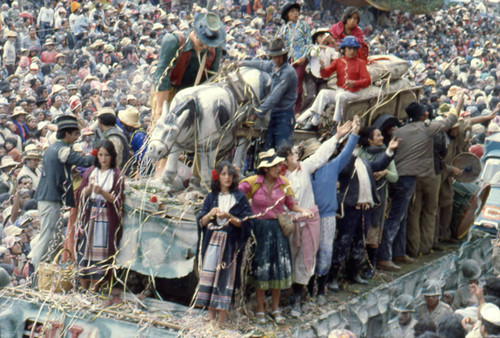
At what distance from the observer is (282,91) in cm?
1089

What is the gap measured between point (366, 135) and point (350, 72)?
3.07 ft

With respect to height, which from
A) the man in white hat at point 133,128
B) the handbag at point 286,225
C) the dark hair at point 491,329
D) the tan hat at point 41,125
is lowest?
the tan hat at point 41,125

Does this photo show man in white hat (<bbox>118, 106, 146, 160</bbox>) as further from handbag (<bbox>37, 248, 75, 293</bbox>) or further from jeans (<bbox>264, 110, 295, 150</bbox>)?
handbag (<bbox>37, 248, 75, 293</bbox>)

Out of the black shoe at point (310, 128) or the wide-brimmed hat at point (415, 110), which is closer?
the black shoe at point (310, 128)

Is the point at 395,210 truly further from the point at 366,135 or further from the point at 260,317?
the point at 260,317

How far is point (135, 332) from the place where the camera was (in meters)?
9.52

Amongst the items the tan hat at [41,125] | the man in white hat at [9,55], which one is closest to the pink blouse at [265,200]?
the tan hat at [41,125]

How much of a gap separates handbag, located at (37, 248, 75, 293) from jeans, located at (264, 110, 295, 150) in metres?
2.74

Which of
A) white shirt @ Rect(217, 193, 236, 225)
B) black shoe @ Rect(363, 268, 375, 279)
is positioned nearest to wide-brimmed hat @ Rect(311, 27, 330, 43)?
black shoe @ Rect(363, 268, 375, 279)

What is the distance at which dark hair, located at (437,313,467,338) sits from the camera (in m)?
8.53

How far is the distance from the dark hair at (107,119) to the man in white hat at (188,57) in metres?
0.49

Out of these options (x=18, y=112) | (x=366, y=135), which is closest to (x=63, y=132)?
(x=366, y=135)

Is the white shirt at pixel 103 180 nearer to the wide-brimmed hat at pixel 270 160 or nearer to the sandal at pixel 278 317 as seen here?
the wide-brimmed hat at pixel 270 160

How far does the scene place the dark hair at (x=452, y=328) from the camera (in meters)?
8.53
